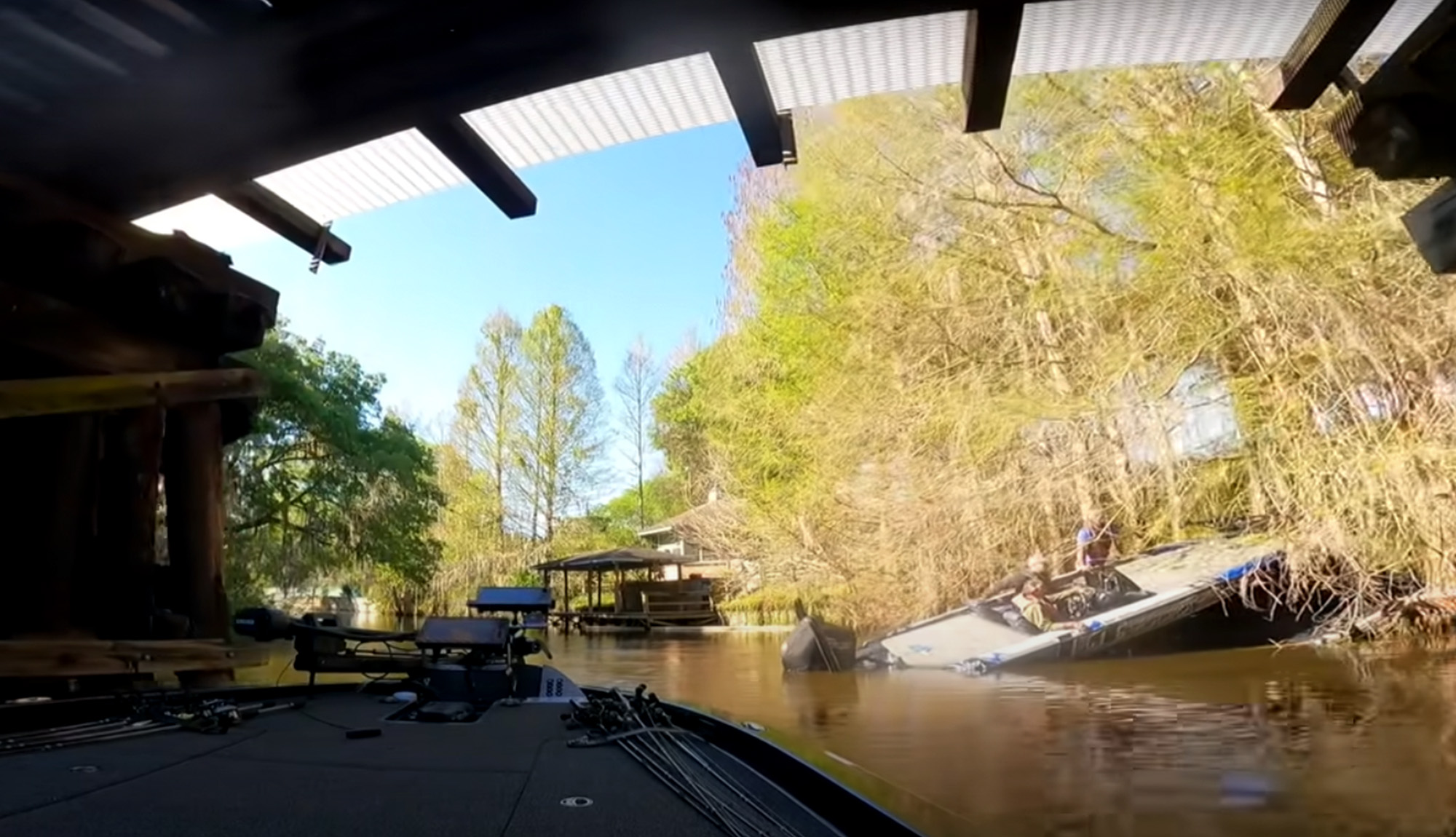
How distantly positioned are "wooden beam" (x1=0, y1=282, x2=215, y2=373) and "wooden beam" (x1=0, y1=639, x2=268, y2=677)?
726 mm

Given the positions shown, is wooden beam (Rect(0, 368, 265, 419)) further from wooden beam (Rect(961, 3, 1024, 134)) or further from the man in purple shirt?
the man in purple shirt

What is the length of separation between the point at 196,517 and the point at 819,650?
7.59 metres

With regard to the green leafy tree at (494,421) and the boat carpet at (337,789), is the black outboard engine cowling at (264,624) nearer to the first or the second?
the boat carpet at (337,789)

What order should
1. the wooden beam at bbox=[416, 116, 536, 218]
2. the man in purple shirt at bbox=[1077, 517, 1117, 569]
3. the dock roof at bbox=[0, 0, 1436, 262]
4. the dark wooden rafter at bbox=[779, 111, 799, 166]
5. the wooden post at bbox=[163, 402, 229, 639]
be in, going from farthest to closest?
1. the man in purple shirt at bbox=[1077, 517, 1117, 569]
2. the wooden post at bbox=[163, 402, 229, 639]
3. the dark wooden rafter at bbox=[779, 111, 799, 166]
4. the wooden beam at bbox=[416, 116, 536, 218]
5. the dock roof at bbox=[0, 0, 1436, 262]

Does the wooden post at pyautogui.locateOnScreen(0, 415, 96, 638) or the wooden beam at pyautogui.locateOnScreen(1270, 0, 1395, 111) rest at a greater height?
the wooden beam at pyautogui.locateOnScreen(1270, 0, 1395, 111)

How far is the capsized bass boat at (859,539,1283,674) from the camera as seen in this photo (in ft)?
28.9

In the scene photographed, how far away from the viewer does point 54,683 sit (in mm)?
2398

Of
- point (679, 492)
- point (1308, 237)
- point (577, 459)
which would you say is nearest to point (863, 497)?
point (1308, 237)

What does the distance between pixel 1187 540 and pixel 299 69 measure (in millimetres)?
9769

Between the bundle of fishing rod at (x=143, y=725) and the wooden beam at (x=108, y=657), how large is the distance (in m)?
0.12

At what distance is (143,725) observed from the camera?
2.23m

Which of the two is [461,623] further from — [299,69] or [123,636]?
[299,69]

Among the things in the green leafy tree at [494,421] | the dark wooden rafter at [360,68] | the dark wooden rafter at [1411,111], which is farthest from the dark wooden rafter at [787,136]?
the green leafy tree at [494,421]

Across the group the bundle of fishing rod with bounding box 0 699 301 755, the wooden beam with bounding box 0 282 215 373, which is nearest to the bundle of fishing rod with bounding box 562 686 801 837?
the bundle of fishing rod with bounding box 0 699 301 755
